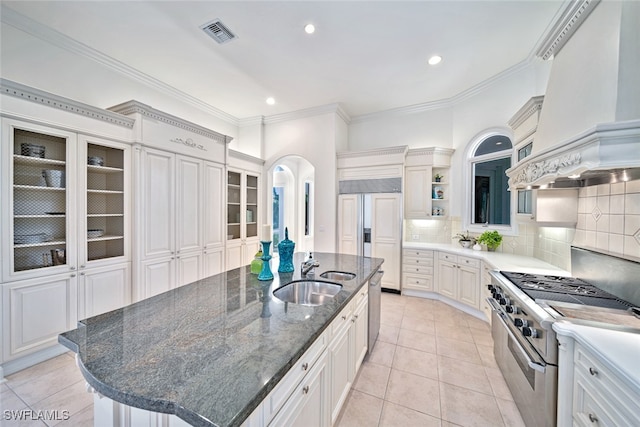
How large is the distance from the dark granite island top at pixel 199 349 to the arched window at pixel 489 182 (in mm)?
3369

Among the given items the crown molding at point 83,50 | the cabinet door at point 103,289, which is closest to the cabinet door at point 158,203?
the cabinet door at point 103,289

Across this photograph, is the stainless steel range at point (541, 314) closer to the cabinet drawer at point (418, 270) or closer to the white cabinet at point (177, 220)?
the cabinet drawer at point (418, 270)

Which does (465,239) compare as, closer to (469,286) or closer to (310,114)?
(469,286)

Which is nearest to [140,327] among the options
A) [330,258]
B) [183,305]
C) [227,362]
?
[183,305]

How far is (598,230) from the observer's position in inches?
77.7

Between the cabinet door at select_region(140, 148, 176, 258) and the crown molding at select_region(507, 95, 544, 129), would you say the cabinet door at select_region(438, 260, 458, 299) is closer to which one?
the crown molding at select_region(507, 95, 544, 129)

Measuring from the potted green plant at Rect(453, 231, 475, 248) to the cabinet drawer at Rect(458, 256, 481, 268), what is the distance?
16.3 inches

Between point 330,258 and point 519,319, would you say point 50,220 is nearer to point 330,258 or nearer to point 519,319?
point 330,258

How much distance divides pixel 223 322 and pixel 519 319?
Result: 188 centimetres

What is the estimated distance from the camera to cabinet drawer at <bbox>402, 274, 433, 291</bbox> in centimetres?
399

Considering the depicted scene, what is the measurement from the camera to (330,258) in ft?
9.03

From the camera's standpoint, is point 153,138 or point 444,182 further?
point 444,182

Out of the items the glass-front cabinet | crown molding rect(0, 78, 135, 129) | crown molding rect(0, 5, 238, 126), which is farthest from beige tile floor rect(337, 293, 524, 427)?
crown molding rect(0, 5, 238, 126)

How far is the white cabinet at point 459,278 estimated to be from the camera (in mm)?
3283
